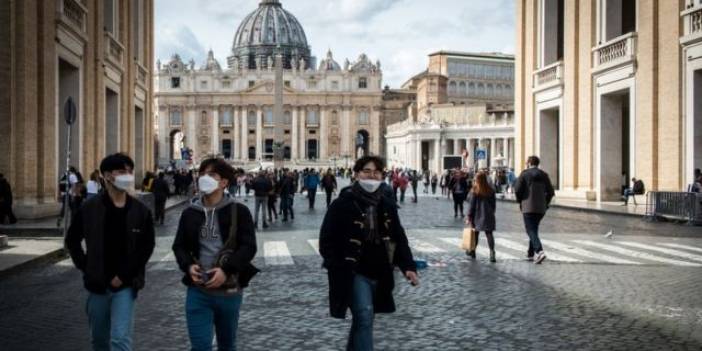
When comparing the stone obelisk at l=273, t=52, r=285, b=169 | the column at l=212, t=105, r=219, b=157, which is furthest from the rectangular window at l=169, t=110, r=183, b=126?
the stone obelisk at l=273, t=52, r=285, b=169

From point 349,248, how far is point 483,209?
7286mm

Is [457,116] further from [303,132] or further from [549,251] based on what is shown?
[549,251]

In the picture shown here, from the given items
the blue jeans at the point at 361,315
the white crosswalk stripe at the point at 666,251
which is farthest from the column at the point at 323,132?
the blue jeans at the point at 361,315

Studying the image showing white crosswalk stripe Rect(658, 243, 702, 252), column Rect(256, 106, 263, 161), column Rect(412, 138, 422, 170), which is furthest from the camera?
column Rect(256, 106, 263, 161)

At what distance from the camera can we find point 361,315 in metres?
5.14

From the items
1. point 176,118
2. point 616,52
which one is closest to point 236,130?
point 176,118

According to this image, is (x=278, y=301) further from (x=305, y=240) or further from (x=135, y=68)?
(x=135, y=68)

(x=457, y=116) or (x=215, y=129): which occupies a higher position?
(x=215, y=129)

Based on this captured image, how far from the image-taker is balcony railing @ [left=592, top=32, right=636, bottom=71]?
84.1ft

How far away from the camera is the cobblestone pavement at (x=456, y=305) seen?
6758mm

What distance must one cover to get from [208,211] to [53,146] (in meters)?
16.0

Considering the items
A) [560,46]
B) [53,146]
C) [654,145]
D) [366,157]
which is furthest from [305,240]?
[560,46]

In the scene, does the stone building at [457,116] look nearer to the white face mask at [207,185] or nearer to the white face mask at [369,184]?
the white face mask at [369,184]

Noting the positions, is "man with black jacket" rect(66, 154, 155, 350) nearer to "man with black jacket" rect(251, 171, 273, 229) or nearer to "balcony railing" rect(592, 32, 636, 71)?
"man with black jacket" rect(251, 171, 273, 229)
